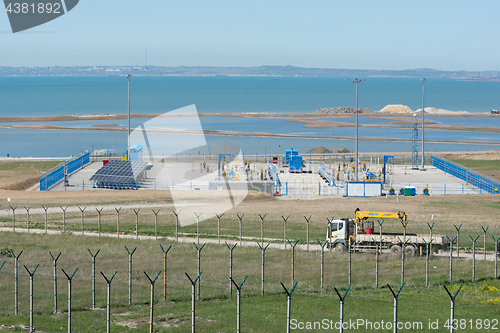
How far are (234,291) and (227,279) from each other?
5.02 feet

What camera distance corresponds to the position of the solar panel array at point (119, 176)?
62.8 m

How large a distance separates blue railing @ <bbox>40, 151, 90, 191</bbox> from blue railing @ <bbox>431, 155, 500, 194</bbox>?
44739 millimetres

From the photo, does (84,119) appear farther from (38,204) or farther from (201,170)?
(38,204)

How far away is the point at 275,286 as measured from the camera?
23578 mm

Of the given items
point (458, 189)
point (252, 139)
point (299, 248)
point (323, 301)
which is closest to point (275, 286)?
point (323, 301)

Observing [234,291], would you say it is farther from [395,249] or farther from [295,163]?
[295,163]

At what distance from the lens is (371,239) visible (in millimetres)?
31172

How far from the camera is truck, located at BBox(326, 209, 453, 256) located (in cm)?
2999

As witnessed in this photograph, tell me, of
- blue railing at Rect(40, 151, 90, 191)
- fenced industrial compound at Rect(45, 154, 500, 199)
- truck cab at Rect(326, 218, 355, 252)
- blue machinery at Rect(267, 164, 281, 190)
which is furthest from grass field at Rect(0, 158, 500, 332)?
blue railing at Rect(40, 151, 90, 191)

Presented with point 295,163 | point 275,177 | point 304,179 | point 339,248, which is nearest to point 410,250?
point 339,248

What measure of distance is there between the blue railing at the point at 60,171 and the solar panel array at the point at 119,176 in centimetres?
414

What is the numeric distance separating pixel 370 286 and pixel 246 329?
770cm

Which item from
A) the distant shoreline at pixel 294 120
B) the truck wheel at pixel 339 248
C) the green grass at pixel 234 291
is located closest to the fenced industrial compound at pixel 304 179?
A: the truck wheel at pixel 339 248

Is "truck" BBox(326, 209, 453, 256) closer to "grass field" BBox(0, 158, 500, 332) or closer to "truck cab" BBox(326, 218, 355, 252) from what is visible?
"truck cab" BBox(326, 218, 355, 252)
